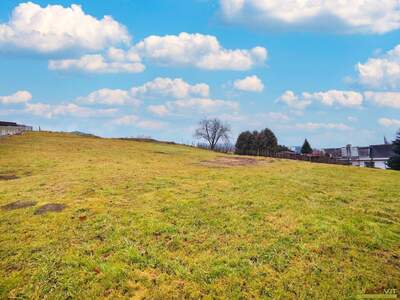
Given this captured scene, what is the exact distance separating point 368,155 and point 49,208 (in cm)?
7834

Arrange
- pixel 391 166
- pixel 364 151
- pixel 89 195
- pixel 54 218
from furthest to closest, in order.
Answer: pixel 364 151, pixel 391 166, pixel 89 195, pixel 54 218

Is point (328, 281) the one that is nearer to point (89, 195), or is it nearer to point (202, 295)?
point (202, 295)

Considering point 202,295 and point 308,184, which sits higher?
point 308,184

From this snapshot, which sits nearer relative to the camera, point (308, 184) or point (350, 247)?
point (350, 247)

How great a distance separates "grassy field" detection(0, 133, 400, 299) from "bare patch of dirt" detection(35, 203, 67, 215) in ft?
0.27

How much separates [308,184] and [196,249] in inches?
334

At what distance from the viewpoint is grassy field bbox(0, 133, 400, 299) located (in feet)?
18.2

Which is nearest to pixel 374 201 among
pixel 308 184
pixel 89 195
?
pixel 308 184

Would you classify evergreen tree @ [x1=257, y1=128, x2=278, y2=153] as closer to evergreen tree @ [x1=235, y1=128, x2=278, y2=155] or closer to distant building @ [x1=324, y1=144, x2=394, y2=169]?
evergreen tree @ [x1=235, y1=128, x2=278, y2=155]

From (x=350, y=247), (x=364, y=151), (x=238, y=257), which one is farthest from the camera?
(x=364, y=151)

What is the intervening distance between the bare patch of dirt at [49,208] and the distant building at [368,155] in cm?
6199

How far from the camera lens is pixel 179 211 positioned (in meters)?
9.05

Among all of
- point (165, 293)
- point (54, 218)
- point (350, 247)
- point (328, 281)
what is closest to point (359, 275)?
point (328, 281)

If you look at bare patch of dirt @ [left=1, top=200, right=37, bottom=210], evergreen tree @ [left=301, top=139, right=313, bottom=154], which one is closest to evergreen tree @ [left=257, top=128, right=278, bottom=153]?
evergreen tree @ [left=301, top=139, right=313, bottom=154]
